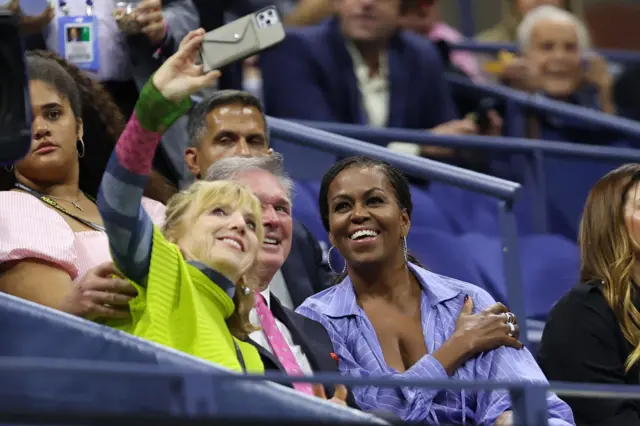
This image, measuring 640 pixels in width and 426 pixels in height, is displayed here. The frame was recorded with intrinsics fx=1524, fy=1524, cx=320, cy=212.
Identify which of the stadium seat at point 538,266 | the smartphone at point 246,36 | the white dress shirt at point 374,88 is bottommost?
the stadium seat at point 538,266

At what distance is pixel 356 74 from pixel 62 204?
2237 mm

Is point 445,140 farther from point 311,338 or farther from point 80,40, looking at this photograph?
point 311,338

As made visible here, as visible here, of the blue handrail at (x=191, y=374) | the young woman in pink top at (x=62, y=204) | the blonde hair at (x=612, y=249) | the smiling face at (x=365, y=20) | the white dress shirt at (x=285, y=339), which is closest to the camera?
the blue handrail at (x=191, y=374)

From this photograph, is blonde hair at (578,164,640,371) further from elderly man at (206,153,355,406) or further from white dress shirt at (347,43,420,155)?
white dress shirt at (347,43,420,155)

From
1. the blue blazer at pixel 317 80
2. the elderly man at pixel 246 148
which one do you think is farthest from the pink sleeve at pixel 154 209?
the blue blazer at pixel 317 80

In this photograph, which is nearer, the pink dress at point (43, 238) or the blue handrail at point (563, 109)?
the pink dress at point (43, 238)

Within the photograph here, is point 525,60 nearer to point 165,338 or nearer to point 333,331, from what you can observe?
point 333,331

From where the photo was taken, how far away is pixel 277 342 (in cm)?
353

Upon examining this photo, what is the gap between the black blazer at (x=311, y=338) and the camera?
3.58 metres

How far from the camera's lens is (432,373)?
3.63 m

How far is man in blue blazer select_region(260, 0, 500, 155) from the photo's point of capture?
590 cm

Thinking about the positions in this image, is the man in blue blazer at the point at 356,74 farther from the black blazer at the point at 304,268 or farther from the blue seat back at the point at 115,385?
the blue seat back at the point at 115,385

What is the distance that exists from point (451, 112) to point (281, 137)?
58.8 inches

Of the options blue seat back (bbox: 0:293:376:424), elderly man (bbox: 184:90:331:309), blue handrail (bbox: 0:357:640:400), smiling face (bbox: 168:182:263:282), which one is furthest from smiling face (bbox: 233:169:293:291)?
blue handrail (bbox: 0:357:640:400)
